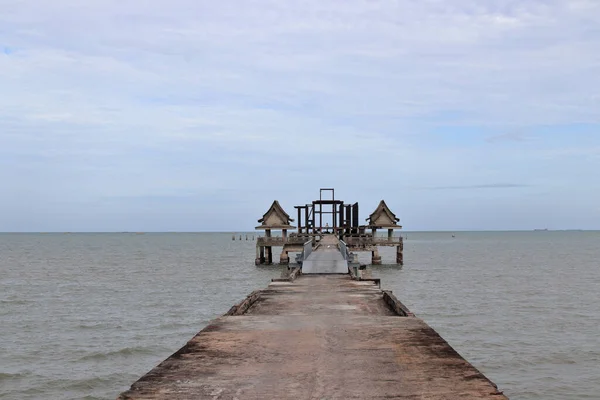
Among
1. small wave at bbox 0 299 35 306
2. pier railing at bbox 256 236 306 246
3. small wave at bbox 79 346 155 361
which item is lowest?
small wave at bbox 0 299 35 306

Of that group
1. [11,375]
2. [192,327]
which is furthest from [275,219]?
[11,375]

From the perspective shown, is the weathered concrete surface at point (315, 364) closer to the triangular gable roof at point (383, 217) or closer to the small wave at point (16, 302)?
the small wave at point (16, 302)

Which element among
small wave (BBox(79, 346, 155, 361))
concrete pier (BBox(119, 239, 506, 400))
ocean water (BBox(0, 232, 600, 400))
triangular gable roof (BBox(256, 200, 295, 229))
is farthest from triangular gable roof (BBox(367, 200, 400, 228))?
concrete pier (BBox(119, 239, 506, 400))

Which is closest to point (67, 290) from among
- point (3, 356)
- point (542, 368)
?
point (3, 356)

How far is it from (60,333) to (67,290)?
17.0 metres

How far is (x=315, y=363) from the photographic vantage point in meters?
7.66

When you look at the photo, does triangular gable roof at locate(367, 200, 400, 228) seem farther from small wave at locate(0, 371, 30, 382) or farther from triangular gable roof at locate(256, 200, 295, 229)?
small wave at locate(0, 371, 30, 382)

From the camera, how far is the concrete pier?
6.38 metres

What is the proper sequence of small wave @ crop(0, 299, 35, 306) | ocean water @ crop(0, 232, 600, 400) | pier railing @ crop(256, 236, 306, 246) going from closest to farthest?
ocean water @ crop(0, 232, 600, 400), small wave @ crop(0, 299, 35, 306), pier railing @ crop(256, 236, 306, 246)

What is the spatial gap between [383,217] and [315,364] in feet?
168

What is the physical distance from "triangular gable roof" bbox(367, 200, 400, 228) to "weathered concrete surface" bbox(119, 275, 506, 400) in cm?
4598

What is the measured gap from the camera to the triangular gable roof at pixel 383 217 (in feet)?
188

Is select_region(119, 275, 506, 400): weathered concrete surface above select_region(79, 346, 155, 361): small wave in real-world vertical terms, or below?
above

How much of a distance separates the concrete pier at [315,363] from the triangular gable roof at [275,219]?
43982 millimetres
